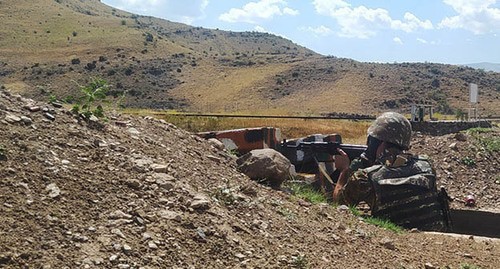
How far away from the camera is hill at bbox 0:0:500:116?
53500 mm

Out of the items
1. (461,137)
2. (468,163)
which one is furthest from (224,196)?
(461,137)

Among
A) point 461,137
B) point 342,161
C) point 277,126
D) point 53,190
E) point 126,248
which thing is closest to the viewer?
point 126,248

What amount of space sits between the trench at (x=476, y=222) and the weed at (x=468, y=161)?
3220 mm

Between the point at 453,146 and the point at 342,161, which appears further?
the point at 453,146

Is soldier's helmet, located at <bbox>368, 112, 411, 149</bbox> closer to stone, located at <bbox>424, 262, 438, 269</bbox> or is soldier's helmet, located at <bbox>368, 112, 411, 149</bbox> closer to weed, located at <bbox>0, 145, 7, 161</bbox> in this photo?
stone, located at <bbox>424, 262, 438, 269</bbox>

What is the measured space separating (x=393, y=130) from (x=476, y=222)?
3.31 m

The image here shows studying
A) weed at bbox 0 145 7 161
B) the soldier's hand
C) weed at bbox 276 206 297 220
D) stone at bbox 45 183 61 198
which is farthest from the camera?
the soldier's hand

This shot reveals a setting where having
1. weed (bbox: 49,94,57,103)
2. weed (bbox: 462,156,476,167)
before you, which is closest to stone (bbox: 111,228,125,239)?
weed (bbox: 49,94,57,103)

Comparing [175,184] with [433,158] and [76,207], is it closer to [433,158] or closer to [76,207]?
[76,207]

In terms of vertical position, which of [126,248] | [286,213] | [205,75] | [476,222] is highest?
[205,75]

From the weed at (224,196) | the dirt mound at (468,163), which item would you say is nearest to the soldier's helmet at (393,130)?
the dirt mound at (468,163)

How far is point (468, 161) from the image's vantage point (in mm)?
13570

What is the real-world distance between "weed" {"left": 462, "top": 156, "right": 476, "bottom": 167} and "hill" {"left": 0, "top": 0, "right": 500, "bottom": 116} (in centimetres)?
3117

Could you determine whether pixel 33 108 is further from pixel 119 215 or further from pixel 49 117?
pixel 119 215
